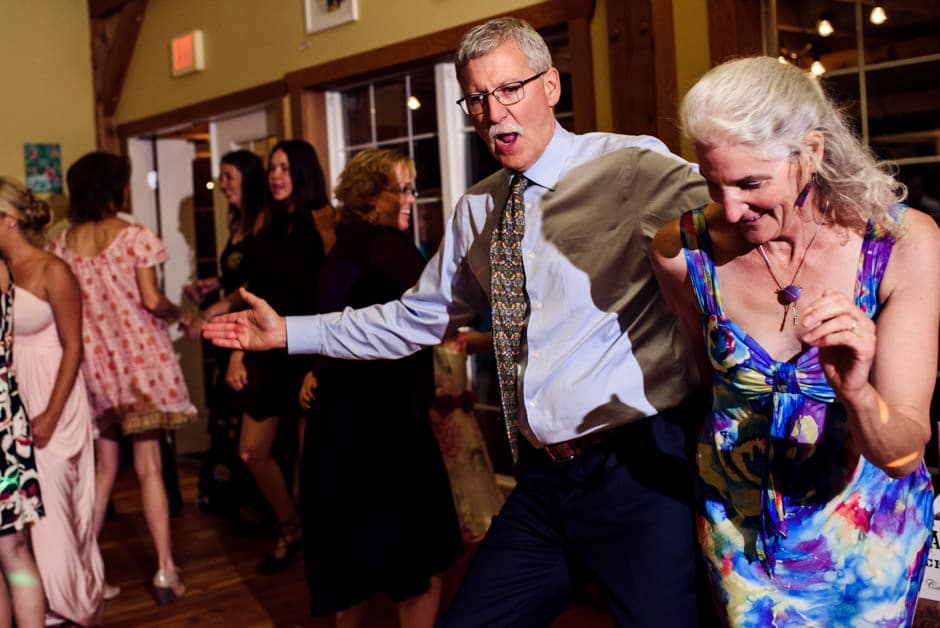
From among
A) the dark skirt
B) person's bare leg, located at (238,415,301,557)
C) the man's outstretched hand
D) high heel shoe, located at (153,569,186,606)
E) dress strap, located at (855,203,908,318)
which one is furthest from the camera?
person's bare leg, located at (238,415,301,557)

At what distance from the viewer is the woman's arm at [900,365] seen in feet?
4.20

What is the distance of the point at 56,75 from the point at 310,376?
444 centimetres

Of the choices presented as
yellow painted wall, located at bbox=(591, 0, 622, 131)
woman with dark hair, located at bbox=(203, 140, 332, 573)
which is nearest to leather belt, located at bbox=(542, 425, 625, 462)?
yellow painted wall, located at bbox=(591, 0, 622, 131)

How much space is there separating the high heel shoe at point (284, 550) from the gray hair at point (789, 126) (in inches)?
124

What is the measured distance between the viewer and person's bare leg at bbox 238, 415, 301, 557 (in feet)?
13.3

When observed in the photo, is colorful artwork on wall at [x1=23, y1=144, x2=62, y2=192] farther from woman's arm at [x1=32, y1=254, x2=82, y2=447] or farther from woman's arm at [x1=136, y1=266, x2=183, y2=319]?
woman's arm at [x1=32, y1=254, x2=82, y2=447]

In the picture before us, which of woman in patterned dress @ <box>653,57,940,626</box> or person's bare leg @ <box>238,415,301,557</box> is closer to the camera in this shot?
woman in patterned dress @ <box>653,57,940,626</box>

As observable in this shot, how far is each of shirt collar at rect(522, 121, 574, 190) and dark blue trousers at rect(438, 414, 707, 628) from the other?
0.46 meters

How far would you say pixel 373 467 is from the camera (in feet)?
9.34

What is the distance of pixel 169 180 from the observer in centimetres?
668

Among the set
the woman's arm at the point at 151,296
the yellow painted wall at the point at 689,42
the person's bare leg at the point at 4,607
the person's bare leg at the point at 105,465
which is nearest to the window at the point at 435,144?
the yellow painted wall at the point at 689,42

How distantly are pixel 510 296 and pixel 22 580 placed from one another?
188cm

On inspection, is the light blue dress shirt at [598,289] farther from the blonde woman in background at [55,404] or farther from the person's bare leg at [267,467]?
the person's bare leg at [267,467]

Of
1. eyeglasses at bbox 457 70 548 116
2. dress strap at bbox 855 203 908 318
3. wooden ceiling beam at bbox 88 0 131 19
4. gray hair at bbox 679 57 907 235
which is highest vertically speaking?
wooden ceiling beam at bbox 88 0 131 19
